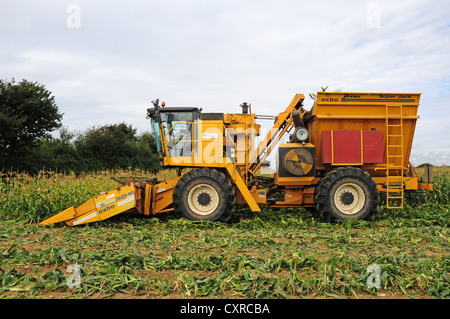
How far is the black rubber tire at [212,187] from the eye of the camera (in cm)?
818

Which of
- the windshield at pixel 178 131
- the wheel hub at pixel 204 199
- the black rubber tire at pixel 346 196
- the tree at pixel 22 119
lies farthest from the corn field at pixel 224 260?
the tree at pixel 22 119

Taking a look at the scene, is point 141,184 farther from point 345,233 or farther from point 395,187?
point 395,187

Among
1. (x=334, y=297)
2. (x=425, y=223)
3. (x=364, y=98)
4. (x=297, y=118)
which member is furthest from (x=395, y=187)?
(x=334, y=297)

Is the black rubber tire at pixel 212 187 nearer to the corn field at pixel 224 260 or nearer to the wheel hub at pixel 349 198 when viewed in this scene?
the corn field at pixel 224 260

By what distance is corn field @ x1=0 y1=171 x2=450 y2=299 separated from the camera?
3838mm

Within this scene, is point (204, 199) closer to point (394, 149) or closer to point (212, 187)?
point (212, 187)

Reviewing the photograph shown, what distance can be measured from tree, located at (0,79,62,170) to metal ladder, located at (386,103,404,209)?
20.8 meters

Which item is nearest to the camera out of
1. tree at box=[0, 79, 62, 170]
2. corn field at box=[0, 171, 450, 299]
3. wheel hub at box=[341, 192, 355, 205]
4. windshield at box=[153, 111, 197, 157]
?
corn field at box=[0, 171, 450, 299]

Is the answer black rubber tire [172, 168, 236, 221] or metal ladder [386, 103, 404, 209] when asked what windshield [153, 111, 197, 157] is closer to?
black rubber tire [172, 168, 236, 221]

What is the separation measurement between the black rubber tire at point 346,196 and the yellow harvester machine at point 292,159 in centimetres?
2

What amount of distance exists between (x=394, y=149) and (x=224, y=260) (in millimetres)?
6088

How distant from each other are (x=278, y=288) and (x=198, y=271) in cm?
103

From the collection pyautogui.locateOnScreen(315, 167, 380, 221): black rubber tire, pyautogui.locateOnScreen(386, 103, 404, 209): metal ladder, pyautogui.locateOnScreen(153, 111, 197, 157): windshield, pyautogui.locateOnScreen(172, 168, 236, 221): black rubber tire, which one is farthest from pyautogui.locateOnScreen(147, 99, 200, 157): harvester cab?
pyautogui.locateOnScreen(386, 103, 404, 209): metal ladder
